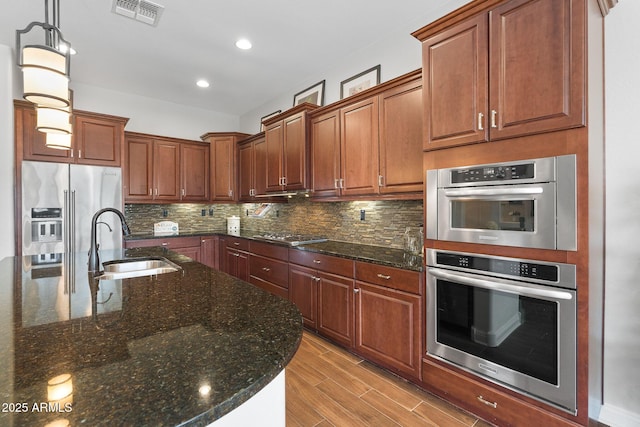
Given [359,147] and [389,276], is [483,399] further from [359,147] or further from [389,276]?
[359,147]

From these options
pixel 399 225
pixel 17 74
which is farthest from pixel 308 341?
pixel 17 74

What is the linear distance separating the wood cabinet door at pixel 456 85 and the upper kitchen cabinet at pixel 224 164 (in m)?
3.53

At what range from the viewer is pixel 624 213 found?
1762 millimetres

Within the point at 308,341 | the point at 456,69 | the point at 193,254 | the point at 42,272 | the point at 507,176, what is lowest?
the point at 308,341

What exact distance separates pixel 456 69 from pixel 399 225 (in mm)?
1446

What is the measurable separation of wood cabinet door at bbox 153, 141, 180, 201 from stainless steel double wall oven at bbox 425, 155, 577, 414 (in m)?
3.98

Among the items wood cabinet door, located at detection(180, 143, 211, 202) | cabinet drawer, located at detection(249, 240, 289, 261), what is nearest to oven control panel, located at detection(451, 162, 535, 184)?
cabinet drawer, located at detection(249, 240, 289, 261)

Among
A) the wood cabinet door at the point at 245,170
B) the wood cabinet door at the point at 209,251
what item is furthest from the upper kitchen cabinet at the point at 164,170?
the wood cabinet door at the point at 209,251

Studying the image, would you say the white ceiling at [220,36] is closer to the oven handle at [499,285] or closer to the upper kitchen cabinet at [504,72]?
the upper kitchen cabinet at [504,72]

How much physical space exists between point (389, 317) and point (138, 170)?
402 cm

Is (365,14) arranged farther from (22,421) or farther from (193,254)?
(193,254)

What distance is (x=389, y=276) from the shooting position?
231 centimetres

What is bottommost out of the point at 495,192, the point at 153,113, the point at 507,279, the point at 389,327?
the point at 389,327

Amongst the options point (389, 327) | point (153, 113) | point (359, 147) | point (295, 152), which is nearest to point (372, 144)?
point (359, 147)
